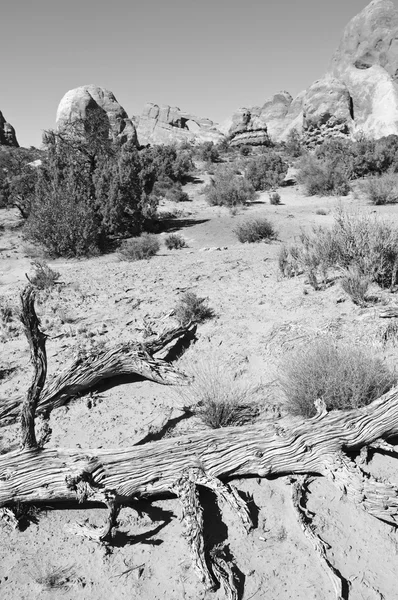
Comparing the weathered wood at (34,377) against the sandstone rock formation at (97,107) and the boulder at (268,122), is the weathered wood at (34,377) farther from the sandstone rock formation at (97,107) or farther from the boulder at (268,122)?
the boulder at (268,122)

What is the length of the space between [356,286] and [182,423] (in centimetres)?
315

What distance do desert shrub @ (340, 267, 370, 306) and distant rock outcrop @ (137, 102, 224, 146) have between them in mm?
43206

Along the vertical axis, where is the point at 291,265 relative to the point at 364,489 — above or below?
above

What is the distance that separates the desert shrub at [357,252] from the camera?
583 cm

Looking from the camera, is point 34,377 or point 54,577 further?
point 34,377

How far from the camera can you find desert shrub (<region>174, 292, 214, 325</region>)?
5716 mm

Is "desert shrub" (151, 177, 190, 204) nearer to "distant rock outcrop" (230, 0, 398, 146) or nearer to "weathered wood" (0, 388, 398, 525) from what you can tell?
"weathered wood" (0, 388, 398, 525)

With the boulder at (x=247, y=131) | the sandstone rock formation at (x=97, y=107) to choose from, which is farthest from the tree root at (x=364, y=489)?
the boulder at (x=247, y=131)

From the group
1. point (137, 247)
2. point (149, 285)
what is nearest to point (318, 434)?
point (149, 285)

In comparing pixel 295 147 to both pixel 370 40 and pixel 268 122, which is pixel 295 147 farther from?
pixel 370 40

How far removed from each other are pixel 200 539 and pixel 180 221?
40.7ft

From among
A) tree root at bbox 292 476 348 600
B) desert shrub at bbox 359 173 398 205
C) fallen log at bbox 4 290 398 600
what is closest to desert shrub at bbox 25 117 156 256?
desert shrub at bbox 359 173 398 205

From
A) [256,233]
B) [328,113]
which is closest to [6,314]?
[256,233]

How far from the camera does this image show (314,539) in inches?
104
